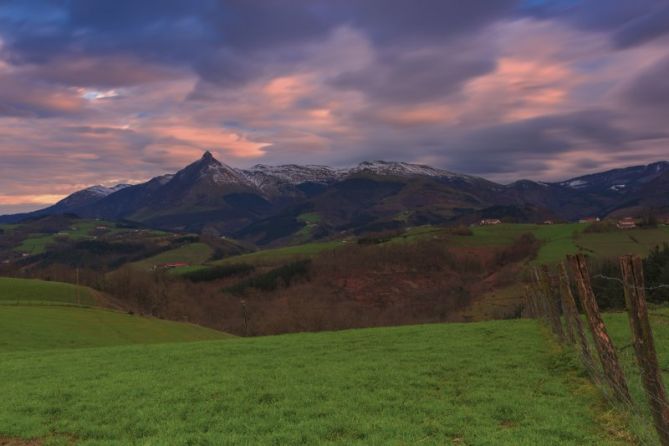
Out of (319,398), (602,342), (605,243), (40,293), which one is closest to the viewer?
(602,342)

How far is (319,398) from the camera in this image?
59.7 ft

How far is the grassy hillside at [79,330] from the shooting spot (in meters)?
51.6

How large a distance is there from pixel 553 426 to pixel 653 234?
205m

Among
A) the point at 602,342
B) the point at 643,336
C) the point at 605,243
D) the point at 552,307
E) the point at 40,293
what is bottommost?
the point at 605,243

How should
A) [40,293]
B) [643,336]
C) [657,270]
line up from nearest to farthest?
[643,336], [657,270], [40,293]

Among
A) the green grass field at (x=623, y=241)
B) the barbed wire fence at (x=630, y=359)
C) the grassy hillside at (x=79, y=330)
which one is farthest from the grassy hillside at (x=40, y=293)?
the green grass field at (x=623, y=241)

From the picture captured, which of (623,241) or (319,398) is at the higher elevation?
(319,398)

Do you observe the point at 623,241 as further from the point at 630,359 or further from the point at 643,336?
the point at 643,336

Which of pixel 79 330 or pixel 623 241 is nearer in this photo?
pixel 79 330

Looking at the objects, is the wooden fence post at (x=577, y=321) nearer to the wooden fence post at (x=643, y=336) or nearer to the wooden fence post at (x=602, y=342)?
the wooden fence post at (x=602, y=342)

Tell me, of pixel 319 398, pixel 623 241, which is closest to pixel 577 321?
pixel 319 398

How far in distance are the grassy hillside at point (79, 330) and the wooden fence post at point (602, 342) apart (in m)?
50.7

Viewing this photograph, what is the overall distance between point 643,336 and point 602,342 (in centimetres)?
322

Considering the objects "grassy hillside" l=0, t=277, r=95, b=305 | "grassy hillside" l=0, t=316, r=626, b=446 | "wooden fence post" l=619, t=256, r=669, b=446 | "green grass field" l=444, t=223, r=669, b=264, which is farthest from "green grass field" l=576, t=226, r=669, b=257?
"wooden fence post" l=619, t=256, r=669, b=446
